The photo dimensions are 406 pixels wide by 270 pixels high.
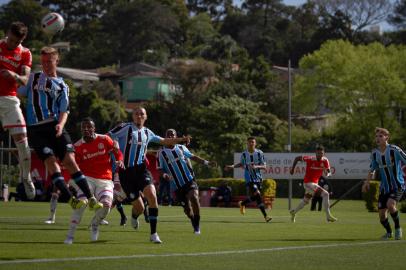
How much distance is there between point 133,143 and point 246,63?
9231 centimetres

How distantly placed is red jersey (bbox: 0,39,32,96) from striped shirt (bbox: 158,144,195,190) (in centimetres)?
869

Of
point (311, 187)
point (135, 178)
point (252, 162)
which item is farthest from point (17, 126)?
point (311, 187)

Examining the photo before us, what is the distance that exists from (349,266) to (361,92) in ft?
242

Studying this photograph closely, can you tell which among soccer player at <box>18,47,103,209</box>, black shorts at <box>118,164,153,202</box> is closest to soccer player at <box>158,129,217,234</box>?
black shorts at <box>118,164,153,202</box>

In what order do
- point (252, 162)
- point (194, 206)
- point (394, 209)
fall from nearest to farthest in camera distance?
point (394, 209) < point (194, 206) < point (252, 162)

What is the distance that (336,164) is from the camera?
163 feet

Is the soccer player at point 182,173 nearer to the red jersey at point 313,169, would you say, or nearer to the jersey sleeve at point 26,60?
the jersey sleeve at point 26,60

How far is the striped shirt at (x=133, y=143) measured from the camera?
19.2 m

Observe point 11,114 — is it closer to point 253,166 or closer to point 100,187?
point 100,187

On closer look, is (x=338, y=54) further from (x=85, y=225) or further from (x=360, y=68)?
(x=85, y=225)

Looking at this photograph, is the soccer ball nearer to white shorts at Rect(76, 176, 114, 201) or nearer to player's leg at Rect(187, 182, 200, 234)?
white shorts at Rect(76, 176, 114, 201)

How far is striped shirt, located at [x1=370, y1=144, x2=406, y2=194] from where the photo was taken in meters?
20.8

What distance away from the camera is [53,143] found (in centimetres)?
1584

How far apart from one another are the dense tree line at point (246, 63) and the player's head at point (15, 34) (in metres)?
46.1
